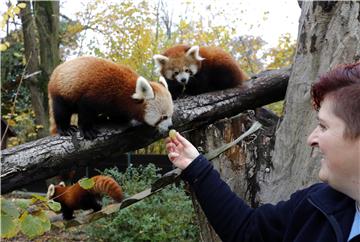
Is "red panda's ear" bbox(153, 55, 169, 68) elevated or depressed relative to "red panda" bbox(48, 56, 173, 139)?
depressed

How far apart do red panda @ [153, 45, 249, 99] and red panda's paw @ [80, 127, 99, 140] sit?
3.66 ft

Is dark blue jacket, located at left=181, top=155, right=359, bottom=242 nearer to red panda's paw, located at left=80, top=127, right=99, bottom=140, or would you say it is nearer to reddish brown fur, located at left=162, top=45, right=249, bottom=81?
red panda's paw, located at left=80, top=127, right=99, bottom=140

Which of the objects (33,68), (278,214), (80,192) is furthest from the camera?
(33,68)

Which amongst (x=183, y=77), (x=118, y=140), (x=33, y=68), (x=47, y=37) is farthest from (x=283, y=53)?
(x=118, y=140)

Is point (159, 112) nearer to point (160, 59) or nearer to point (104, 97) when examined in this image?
point (104, 97)

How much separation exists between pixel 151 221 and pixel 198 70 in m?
1.75

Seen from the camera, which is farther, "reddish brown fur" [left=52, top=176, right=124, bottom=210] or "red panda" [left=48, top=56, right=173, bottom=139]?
"reddish brown fur" [left=52, top=176, right=124, bottom=210]

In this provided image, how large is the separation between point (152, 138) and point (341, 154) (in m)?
1.57

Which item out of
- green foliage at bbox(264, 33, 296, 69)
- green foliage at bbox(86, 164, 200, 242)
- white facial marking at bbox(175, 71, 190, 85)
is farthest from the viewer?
green foliage at bbox(264, 33, 296, 69)

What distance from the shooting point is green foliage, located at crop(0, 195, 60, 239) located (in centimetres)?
130

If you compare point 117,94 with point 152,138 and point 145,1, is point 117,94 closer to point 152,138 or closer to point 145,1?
point 152,138

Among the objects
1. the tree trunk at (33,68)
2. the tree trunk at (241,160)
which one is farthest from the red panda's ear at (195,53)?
the tree trunk at (33,68)

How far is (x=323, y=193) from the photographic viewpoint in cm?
122

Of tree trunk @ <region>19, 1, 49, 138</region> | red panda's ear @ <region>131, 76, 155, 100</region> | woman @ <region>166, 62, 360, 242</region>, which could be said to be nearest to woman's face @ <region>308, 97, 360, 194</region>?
woman @ <region>166, 62, 360, 242</region>
